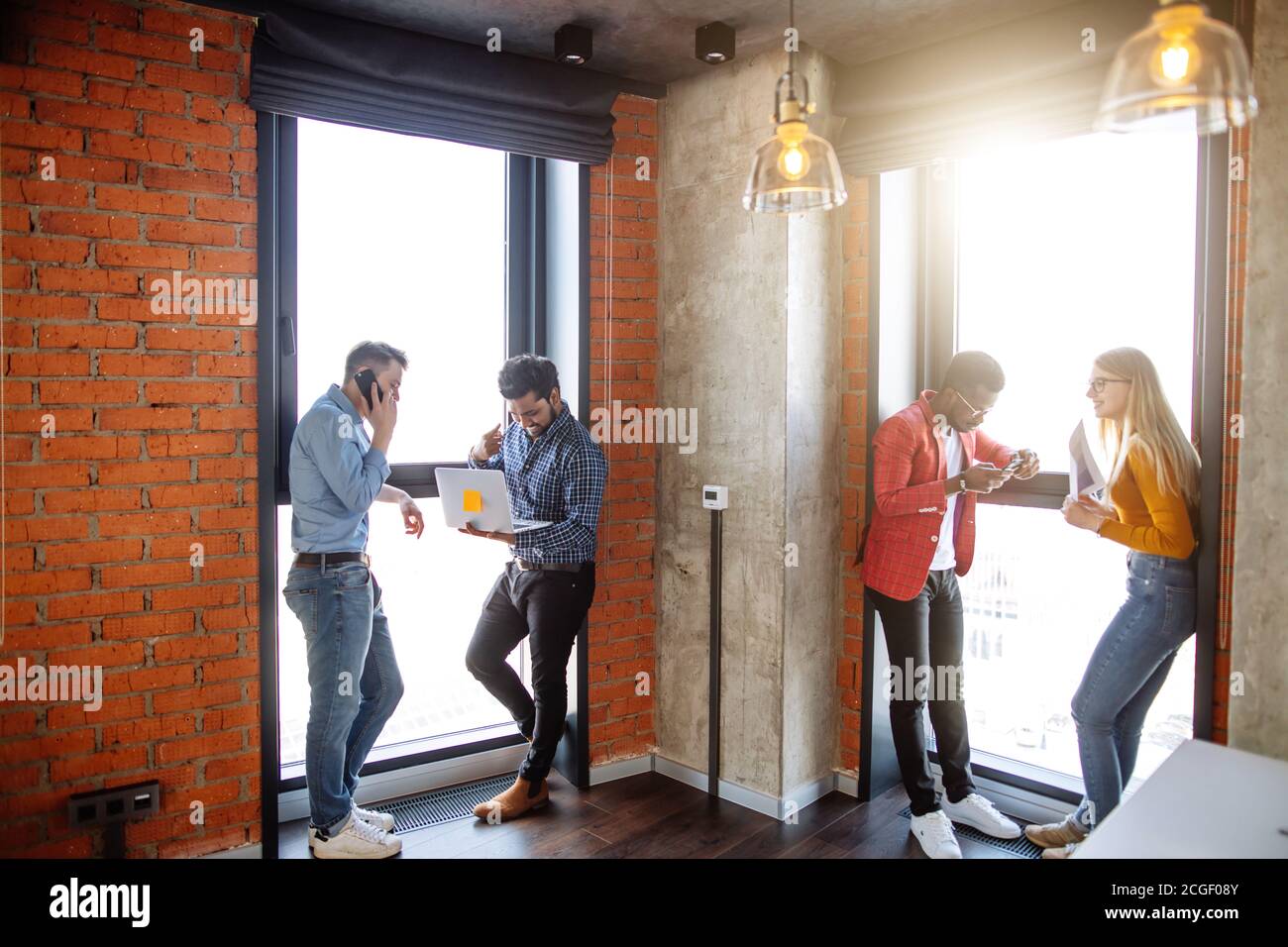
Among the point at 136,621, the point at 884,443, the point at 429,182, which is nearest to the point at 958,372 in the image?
the point at 884,443

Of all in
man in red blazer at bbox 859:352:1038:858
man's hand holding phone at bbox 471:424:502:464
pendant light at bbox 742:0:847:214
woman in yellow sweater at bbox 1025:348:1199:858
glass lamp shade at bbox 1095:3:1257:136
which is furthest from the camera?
man's hand holding phone at bbox 471:424:502:464

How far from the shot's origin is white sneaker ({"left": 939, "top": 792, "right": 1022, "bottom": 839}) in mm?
3135

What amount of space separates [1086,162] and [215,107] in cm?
299

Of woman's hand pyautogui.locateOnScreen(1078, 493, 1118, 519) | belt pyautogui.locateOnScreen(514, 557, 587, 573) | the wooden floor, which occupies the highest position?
woman's hand pyautogui.locateOnScreen(1078, 493, 1118, 519)

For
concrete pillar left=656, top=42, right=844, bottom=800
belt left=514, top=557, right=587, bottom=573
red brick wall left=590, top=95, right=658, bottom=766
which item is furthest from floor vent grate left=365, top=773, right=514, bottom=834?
belt left=514, top=557, right=587, bottom=573

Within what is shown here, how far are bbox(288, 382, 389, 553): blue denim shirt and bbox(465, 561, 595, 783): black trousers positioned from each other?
0.71 m

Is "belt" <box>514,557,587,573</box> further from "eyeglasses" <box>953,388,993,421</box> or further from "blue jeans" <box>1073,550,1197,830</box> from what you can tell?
"blue jeans" <box>1073,550,1197,830</box>

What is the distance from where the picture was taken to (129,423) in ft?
8.82

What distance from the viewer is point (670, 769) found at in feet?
12.4

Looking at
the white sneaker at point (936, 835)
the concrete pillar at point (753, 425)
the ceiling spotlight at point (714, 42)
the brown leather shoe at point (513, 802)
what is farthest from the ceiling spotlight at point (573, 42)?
the white sneaker at point (936, 835)

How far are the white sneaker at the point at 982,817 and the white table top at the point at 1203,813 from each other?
1.47m

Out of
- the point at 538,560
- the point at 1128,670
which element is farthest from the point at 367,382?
the point at 1128,670

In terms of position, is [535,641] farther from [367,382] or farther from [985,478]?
[985,478]
